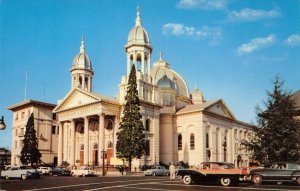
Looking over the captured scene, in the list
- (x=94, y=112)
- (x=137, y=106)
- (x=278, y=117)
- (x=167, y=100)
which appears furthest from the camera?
(x=167, y=100)

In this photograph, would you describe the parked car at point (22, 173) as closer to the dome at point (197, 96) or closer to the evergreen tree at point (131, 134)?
the evergreen tree at point (131, 134)

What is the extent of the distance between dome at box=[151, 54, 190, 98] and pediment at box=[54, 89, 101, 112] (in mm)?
19436

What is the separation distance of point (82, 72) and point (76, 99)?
1108cm

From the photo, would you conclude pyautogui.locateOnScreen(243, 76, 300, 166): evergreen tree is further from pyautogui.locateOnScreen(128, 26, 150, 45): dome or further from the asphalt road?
pyautogui.locateOnScreen(128, 26, 150, 45): dome

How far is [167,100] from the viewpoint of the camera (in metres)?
74.5

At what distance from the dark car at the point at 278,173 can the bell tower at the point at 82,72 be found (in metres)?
51.4

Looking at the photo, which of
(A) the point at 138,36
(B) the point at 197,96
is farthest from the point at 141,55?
(B) the point at 197,96

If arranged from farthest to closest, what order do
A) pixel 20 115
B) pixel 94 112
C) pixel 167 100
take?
pixel 20 115 < pixel 167 100 < pixel 94 112

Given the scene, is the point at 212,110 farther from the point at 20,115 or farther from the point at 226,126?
the point at 20,115

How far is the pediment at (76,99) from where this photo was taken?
202ft

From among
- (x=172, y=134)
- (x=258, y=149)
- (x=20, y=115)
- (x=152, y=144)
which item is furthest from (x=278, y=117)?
(x=20, y=115)

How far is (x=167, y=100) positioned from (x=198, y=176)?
48024 millimetres

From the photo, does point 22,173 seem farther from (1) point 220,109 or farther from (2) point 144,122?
(1) point 220,109

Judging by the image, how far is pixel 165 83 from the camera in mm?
76000
